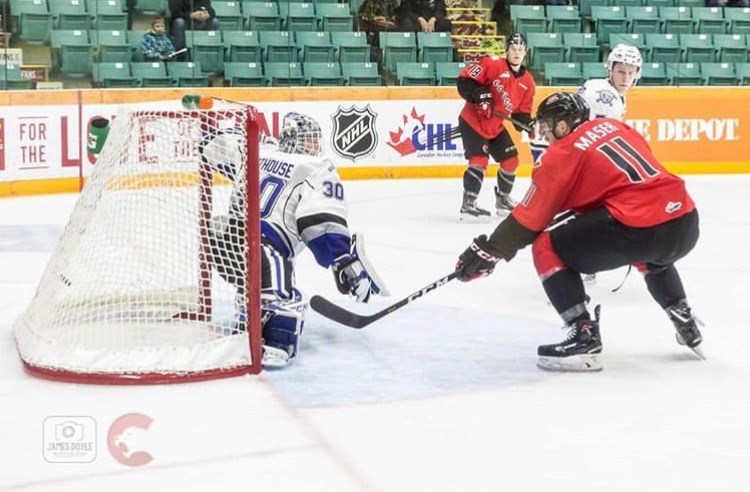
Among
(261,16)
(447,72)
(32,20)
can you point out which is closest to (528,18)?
(447,72)

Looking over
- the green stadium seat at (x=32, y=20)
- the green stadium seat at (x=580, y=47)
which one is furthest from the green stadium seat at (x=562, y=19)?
the green stadium seat at (x=32, y=20)

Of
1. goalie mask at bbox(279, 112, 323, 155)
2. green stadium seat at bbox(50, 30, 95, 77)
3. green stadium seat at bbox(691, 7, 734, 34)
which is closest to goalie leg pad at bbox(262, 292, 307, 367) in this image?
goalie mask at bbox(279, 112, 323, 155)

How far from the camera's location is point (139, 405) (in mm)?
3789

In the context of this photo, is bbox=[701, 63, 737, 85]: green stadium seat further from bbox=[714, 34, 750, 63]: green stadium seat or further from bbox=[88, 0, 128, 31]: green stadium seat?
bbox=[88, 0, 128, 31]: green stadium seat

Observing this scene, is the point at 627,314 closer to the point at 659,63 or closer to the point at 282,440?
the point at 282,440

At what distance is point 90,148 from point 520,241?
5860 mm

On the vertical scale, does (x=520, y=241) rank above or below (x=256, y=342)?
above

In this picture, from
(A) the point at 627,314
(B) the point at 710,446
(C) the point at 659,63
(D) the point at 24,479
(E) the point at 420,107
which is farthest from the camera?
(C) the point at 659,63

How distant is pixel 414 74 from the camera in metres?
11.9

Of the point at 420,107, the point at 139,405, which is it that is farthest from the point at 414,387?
the point at 420,107

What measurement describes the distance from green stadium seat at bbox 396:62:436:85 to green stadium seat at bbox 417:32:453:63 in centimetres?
33

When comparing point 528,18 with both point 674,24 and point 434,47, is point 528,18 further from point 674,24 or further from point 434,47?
point 674,24

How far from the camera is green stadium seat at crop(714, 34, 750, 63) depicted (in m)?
13.2

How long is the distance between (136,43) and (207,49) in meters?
0.64
